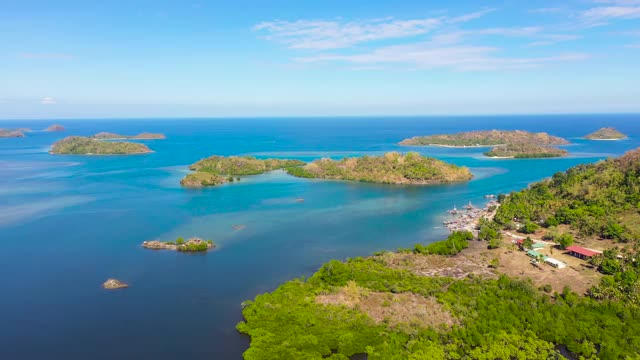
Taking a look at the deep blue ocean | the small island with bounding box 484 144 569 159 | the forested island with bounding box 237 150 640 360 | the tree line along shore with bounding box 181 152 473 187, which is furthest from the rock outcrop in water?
the small island with bounding box 484 144 569 159

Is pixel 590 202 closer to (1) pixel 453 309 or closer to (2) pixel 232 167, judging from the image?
(1) pixel 453 309

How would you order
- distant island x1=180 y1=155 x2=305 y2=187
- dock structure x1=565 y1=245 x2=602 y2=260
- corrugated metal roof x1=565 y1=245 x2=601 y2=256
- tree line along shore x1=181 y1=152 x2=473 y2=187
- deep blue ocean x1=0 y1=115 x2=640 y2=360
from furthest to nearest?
distant island x1=180 y1=155 x2=305 y2=187
tree line along shore x1=181 y1=152 x2=473 y2=187
corrugated metal roof x1=565 y1=245 x2=601 y2=256
dock structure x1=565 y1=245 x2=602 y2=260
deep blue ocean x1=0 y1=115 x2=640 y2=360

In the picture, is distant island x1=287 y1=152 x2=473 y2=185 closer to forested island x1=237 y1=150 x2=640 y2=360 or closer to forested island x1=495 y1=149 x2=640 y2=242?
forested island x1=495 y1=149 x2=640 y2=242

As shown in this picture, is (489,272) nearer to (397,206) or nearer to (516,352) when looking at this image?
(516,352)

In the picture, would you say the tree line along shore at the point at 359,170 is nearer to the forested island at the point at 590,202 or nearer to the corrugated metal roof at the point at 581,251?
the forested island at the point at 590,202

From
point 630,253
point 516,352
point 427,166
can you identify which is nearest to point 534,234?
point 630,253

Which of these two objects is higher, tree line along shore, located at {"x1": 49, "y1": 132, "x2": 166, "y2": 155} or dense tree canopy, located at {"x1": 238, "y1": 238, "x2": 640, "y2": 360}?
tree line along shore, located at {"x1": 49, "y1": 132, "x2": 166, "y2": 155}
